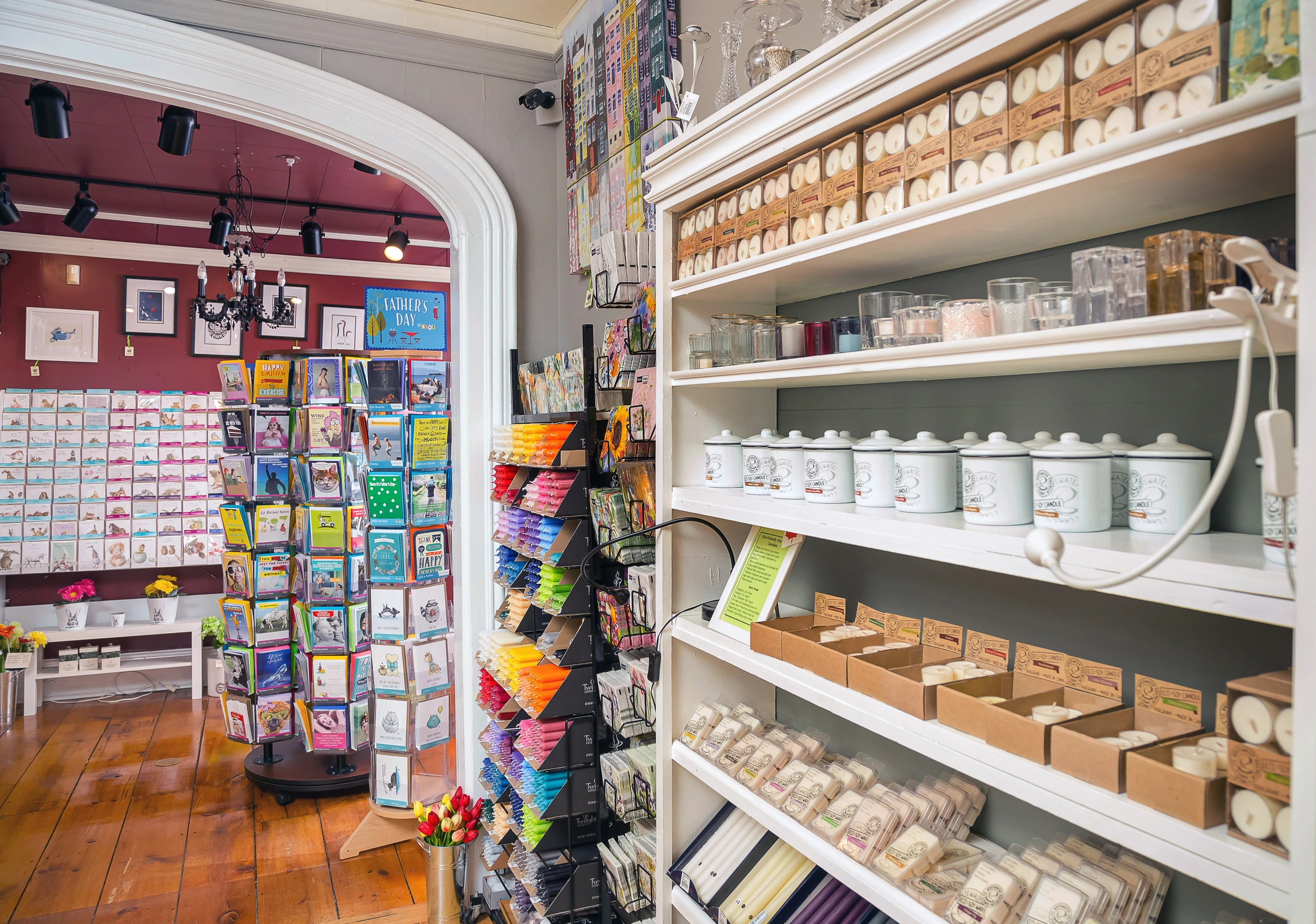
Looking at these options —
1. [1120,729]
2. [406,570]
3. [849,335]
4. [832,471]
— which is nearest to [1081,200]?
[849,335]

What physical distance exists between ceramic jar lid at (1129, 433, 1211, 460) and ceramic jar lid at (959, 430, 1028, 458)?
142 millimetres

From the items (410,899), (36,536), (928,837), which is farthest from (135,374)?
(928,837)

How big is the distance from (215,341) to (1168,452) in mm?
6897

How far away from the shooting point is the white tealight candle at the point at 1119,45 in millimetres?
920

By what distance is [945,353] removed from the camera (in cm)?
114

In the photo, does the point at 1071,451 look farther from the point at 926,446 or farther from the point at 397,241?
the point at 397,241

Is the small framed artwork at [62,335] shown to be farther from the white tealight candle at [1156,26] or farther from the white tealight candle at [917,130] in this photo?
the white tealight candle at [1156,26]

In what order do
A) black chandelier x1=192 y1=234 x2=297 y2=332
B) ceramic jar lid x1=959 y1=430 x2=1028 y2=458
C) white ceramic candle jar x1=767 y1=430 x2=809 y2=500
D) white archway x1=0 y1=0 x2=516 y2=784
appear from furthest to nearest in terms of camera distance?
black chandelier x1=192 y1=234 x2=297 y2=332
white archway x1=0 y1=0 x2=516 y2=784
white ceramic candle jar x1=767 y1=430 x2=809 y2=500
ceramic jar lid x1=959 y1=430 x2=1028 y2=458

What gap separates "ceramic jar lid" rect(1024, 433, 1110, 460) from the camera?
105 centimetres

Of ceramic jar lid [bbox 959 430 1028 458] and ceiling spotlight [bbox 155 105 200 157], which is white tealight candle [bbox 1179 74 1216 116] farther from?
ceiling spotlight [bbox 155 105 200 157]

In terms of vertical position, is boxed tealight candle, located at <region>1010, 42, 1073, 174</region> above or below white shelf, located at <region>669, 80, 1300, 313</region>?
above

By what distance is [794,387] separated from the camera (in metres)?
1.94

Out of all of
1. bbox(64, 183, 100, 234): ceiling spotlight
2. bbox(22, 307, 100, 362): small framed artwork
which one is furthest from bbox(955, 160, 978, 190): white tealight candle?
bbox(22, 307, 100, 362): small framed artwork

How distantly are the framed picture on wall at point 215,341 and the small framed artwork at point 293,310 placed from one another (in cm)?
18
